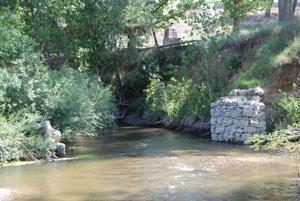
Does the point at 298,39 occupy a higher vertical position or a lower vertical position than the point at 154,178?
higher

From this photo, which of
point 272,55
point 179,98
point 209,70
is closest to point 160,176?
point 272,55

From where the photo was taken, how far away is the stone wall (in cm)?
2077

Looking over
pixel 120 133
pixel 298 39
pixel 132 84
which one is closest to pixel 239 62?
pixel 298 39

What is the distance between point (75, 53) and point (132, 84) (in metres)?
4.05

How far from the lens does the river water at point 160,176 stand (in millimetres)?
11477

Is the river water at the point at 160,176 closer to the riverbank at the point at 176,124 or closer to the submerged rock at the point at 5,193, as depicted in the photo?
the submerged rock at the point at 5,193

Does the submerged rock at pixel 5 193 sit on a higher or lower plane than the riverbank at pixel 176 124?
lower

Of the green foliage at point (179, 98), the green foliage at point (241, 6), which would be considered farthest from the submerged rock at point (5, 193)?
the green foliage at point (241, 6)

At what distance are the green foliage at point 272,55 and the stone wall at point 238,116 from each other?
1080 millimetres

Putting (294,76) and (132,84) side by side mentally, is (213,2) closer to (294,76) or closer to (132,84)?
(132,84)

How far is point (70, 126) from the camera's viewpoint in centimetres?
1992

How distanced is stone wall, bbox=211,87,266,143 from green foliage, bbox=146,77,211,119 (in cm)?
248

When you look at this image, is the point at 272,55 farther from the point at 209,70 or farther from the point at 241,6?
the point at 241,6

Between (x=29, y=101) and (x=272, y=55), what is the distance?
35.3ft
